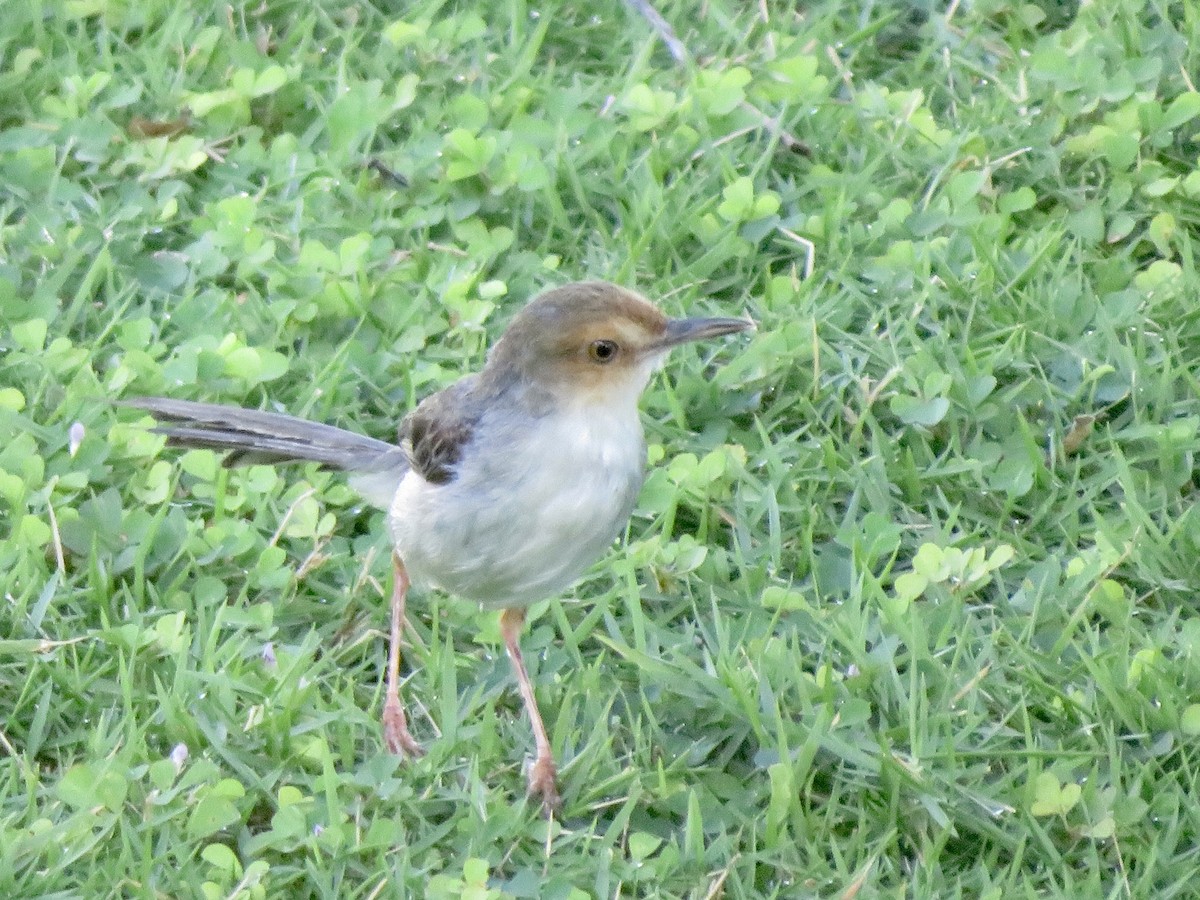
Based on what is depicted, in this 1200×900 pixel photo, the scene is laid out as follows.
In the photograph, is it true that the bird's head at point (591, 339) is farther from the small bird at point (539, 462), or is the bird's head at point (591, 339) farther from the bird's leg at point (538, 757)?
the bird's leg at point (538, 757)

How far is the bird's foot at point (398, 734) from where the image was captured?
15.9ft

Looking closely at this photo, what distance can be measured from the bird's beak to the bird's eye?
126 millimetres

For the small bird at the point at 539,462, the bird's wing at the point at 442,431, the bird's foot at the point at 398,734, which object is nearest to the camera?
the small bird at the point at 539,462

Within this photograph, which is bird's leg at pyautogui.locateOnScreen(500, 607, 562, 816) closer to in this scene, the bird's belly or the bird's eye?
the bird's belly

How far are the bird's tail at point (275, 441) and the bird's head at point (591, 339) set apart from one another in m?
0.69

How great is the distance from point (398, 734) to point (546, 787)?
1.44ft

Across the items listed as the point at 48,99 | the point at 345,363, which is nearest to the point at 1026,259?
the point at 345,363

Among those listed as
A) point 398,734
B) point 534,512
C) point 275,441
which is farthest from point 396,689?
point 275,441

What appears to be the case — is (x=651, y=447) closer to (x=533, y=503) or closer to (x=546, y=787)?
(x=533, y=503)

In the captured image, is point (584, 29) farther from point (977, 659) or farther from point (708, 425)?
point (977, 659)

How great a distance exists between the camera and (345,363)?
6.20 metres

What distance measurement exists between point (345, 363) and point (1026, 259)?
239 centimetres

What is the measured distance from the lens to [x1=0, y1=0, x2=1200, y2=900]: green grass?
462 cm

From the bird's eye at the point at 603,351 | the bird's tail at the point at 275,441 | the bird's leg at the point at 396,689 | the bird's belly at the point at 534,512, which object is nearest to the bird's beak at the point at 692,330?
the bird's eye at the point at 603,351
